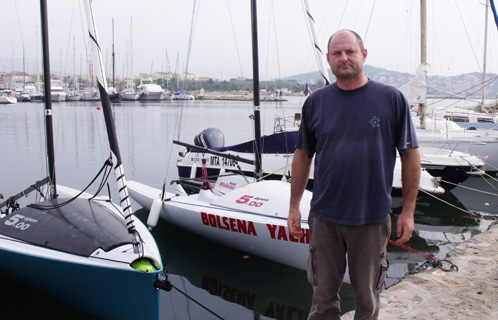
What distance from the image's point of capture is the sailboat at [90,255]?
16.5 ft

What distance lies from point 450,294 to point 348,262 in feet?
8.80

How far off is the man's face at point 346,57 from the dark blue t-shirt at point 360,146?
11cm

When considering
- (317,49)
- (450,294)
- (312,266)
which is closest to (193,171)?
A: (317,49)

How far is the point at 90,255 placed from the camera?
5168 mm

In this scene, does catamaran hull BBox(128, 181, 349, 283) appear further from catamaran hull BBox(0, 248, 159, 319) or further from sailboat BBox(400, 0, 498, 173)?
sailboat BBox(400, 0, 498, 173)

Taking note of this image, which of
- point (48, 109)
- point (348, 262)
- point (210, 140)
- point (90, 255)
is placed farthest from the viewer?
point (210, 140)

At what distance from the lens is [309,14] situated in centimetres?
858

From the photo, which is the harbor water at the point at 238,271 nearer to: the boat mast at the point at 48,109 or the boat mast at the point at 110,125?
the boat mast at the point at 110,125

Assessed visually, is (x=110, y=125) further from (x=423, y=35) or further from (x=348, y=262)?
(x=423, y=35)

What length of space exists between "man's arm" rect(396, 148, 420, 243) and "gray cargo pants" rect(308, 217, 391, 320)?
0.11m

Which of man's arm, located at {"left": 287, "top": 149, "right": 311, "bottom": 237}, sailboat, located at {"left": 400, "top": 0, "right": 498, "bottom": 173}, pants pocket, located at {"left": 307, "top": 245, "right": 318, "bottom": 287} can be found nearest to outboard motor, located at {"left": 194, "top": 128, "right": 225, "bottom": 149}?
sailboat, located at {"left": 400, "top": 0, "right": 498, "bottom": 173}

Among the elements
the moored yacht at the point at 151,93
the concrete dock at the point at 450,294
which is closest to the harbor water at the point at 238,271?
the concrete dock at the point at 450,294

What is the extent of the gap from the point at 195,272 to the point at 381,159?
548cm

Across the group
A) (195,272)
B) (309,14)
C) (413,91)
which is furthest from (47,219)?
(413,91)
